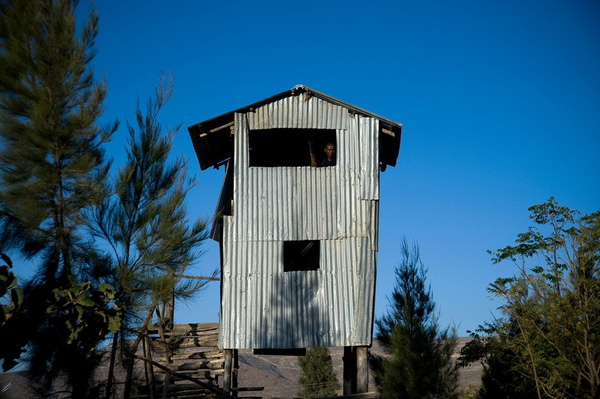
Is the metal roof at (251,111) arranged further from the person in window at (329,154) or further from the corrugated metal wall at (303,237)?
the person in window at (329,154)

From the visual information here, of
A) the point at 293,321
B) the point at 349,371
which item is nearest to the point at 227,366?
the point at 293,321

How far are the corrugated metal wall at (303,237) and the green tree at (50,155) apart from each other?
4.21 meters

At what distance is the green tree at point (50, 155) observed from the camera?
891 centimetres

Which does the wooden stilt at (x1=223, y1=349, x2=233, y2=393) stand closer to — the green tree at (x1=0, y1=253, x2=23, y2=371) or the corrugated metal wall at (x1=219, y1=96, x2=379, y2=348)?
the corrugated metal wall at (x1=219, y1=96, x2=379, y2=348)

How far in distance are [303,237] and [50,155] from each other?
19.1 ft

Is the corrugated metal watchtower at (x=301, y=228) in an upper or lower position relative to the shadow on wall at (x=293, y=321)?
upper

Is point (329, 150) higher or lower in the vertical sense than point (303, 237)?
higher

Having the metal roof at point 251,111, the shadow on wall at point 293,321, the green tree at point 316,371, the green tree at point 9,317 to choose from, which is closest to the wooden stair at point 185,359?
the shadow on wall at point 293,321

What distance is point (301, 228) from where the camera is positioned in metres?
14.1

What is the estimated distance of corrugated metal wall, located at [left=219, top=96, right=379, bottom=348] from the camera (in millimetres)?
13633

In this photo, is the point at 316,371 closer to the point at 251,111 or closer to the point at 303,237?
the point at 303,237

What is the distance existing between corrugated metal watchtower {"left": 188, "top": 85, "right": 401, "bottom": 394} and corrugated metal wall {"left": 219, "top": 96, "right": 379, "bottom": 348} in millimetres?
22

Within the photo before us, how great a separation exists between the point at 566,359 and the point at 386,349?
9.84m

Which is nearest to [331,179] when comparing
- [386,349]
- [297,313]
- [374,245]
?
[374,245]
